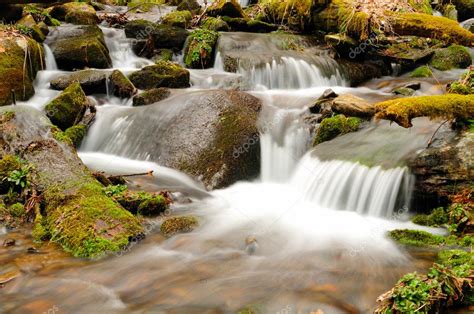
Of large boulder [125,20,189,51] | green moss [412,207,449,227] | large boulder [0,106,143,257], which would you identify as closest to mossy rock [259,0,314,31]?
large boulder [125,20,189,51]

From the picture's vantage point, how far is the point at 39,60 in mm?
12078

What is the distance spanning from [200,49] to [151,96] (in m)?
4.04

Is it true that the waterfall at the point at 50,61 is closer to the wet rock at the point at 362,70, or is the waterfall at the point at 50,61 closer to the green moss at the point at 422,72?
the wet rock at the point at 362,70

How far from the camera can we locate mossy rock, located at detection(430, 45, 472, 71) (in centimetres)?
1352

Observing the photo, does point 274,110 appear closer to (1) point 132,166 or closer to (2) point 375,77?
(1) point 132,166

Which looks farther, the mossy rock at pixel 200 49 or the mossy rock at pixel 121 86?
the mossy rock at pixel 200 49

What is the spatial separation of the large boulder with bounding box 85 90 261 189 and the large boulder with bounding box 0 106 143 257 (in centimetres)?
203

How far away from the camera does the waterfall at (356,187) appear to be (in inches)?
245

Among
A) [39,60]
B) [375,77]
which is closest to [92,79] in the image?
[39,60]

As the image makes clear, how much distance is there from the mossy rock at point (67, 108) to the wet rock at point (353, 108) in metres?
5.87

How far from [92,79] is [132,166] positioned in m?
4.13

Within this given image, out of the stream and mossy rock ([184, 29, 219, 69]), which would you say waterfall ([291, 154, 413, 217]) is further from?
mossy rock ([184, 29, 219, 69])

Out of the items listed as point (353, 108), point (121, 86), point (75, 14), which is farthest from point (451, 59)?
point (75, 14)

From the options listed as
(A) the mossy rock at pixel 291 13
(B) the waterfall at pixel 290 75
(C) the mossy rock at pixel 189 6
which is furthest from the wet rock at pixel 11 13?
(A) the mossy rock at pixel 291 13
